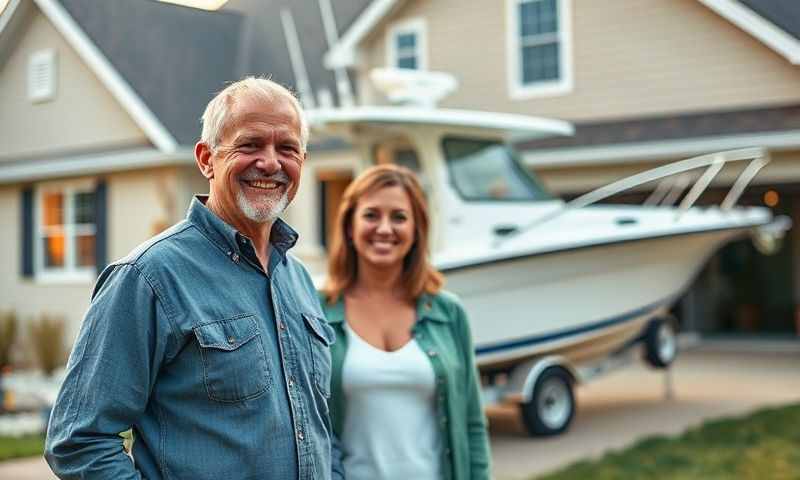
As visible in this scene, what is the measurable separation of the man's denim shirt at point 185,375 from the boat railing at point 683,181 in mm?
2986

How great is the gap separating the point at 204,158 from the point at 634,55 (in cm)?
244

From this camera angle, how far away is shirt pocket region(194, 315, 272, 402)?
1.40m

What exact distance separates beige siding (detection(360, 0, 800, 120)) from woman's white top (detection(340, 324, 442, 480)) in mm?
1401

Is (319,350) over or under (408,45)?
under

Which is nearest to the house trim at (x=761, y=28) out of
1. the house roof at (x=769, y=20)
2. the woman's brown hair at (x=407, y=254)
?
the house roof at (x=769, y=20)

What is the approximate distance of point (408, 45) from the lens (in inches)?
220

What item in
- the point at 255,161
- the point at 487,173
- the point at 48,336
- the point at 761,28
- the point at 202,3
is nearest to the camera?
the point at 255,161

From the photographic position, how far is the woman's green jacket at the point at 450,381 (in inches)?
88.7

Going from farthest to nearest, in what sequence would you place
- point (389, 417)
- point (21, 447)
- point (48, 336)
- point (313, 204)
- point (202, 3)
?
1. point (313, 204)
2. point (21, 447)
3. point (48, 336)
4. point (389, 417)
5. point (202, 3)

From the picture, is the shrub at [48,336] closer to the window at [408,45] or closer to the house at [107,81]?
the house at [107,81]

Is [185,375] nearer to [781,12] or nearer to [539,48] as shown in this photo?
[781,12]

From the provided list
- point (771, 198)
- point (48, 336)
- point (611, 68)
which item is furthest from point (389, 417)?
point (771, 198)

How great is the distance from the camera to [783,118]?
14.9ft

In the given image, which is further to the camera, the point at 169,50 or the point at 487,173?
the point at 487,173
